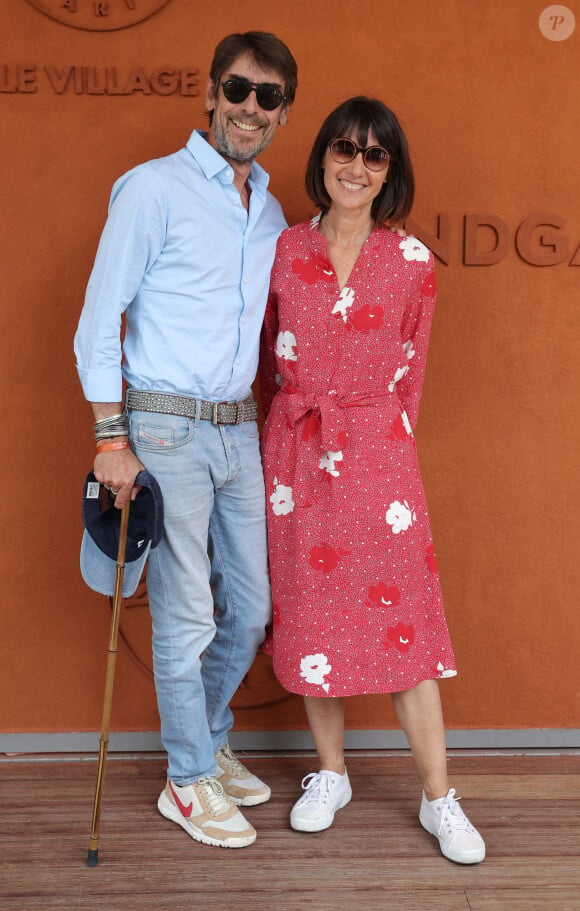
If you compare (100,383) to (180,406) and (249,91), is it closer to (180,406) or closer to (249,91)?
(180,406)

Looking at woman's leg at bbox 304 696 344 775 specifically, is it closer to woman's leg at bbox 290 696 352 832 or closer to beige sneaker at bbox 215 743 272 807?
woman's leg at bbox 290 696 352 832

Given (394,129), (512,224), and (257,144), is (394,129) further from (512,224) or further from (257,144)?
(512,224)

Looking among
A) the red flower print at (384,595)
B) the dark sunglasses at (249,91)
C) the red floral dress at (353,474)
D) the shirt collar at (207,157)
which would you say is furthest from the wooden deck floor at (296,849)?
the dark sunglasses at (249,91)

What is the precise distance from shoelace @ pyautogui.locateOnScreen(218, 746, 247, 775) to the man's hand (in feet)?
2.68

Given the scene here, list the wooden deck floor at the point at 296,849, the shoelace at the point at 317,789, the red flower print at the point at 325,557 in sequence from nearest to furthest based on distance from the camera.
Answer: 1. the wooden deck floor at the point at 296,849
2. the red flower print at the point at 325,557
3. the shoelace at the point at 317,789

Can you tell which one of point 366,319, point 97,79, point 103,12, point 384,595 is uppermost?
point 103,12

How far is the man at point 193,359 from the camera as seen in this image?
83.2 inches

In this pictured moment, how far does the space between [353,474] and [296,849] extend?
0.91 metres

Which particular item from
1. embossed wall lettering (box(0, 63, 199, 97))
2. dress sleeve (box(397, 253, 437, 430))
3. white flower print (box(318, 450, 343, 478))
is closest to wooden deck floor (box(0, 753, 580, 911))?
white flower print (box(318, 450, 343, 478))

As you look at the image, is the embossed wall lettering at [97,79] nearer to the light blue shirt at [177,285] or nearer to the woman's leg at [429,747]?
the light blue shirt at [177,285]

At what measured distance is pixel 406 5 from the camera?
2.54 metres

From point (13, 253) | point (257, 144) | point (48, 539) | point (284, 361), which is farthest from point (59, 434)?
point (257, 144)

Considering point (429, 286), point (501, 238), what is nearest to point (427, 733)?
point (429, 286)

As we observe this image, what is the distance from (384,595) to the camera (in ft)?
7.36
